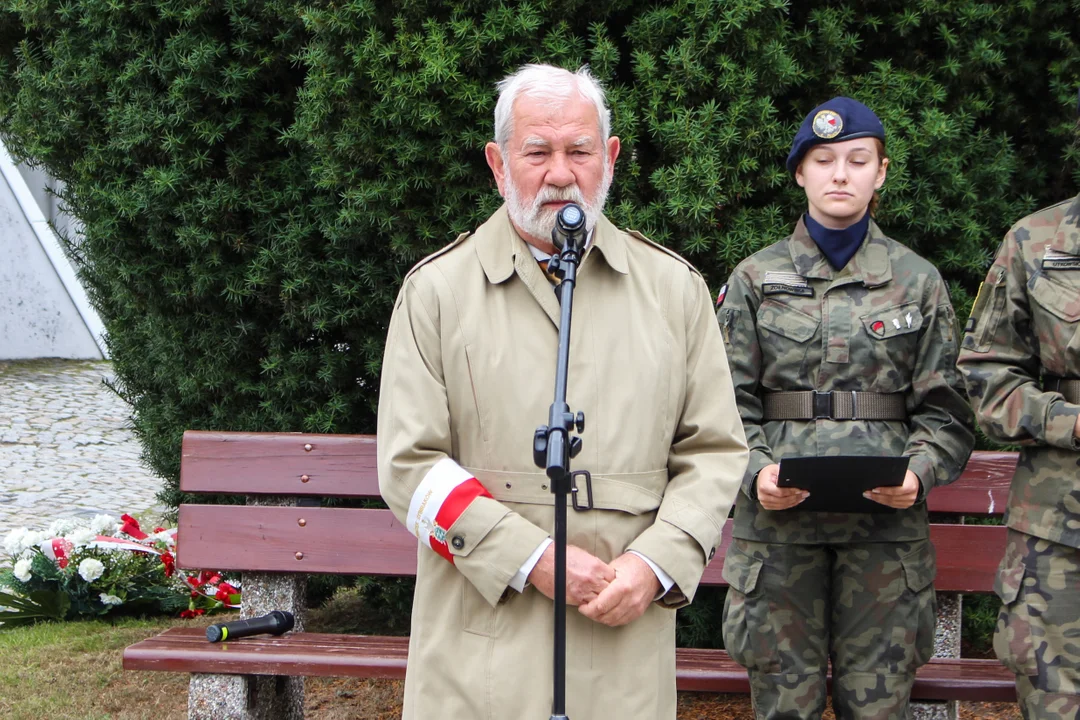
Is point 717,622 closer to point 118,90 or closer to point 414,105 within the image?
point 414,105

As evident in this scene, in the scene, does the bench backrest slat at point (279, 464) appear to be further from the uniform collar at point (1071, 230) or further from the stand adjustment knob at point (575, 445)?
the uniform collar at point (1071, 230)

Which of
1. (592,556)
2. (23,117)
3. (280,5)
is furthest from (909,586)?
(23,117)

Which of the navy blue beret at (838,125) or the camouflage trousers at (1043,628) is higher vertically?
the navy blue beret at (838,125)

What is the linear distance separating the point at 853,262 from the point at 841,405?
434 mm

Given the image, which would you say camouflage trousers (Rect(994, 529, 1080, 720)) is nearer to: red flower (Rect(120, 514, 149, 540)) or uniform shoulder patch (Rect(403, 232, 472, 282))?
uniform shoulder patch (Rect(403, 232, 472, 282))

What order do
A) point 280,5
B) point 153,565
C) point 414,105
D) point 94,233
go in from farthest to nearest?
point 153,565
point 94,233
point 280,5
point 414,105

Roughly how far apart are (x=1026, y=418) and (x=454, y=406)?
159 cm

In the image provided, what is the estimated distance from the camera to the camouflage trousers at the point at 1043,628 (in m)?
3.27

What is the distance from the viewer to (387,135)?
4.41 m

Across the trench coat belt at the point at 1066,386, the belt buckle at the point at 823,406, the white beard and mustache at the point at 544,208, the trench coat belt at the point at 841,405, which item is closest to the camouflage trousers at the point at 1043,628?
the trench coat belt at the point at 1066,386

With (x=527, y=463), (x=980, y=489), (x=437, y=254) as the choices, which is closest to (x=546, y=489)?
(x=527, y=463)

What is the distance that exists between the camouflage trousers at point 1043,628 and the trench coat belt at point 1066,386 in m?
0.39

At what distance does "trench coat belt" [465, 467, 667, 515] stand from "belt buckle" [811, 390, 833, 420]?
40.5 inches

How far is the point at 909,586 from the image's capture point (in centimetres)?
354
